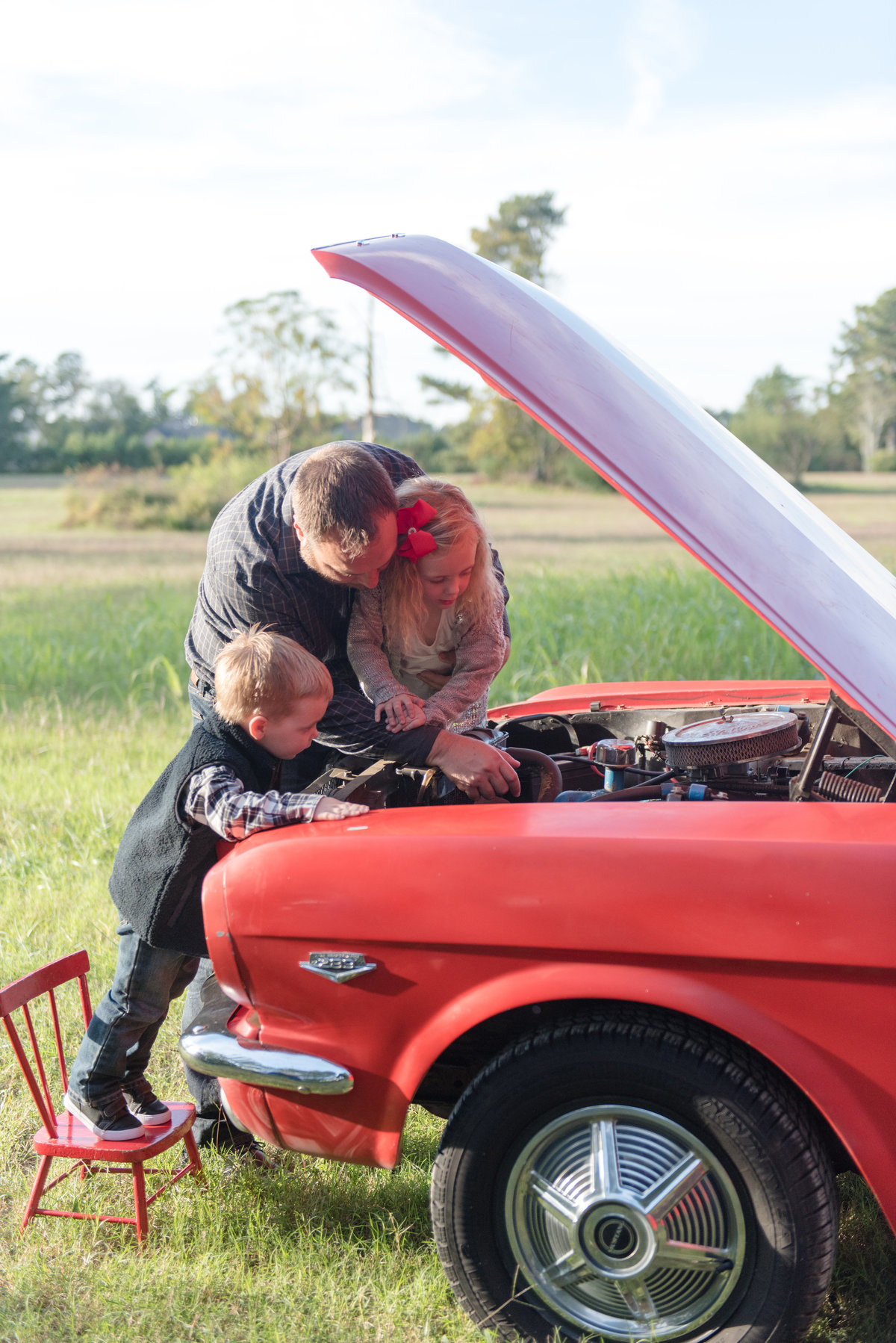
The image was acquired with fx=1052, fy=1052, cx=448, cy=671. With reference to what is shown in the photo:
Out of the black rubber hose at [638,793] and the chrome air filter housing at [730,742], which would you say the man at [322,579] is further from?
the chrome air filter housing at [730,742]

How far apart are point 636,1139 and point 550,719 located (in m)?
1.61

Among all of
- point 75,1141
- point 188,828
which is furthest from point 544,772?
point 75,1141

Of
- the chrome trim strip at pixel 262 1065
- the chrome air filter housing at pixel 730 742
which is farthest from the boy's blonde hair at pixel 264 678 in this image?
the chrome air filter housing at pixel 730 742

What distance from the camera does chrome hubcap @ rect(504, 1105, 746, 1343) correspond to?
6.17 feet

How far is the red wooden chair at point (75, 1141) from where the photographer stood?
245 cm

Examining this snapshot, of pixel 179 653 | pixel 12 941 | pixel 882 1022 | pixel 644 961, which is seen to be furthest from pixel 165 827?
pixel 179 653

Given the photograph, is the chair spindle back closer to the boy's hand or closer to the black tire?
the boy's hand

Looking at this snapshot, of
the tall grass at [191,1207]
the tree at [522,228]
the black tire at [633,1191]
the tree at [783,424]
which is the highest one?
the tree at [522,228]

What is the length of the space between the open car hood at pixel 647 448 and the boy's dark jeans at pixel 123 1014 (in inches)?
60.7

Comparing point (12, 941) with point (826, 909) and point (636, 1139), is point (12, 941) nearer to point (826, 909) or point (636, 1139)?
point (636, 1139)

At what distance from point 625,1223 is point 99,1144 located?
1.29 metres

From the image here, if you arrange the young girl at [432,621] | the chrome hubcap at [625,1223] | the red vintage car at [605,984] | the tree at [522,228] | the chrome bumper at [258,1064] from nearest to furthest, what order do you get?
the red vintage car at [605,984], the chrome hubcap at [625,1223], the chrome bumper at [258,1064], the young girl at [432,621], the tree at [522,228]

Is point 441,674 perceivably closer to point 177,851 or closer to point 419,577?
point 419,577

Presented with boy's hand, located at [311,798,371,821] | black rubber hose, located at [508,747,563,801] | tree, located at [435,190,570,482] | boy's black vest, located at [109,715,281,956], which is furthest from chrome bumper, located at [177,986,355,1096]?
tree, located at [435,190,570,482]
